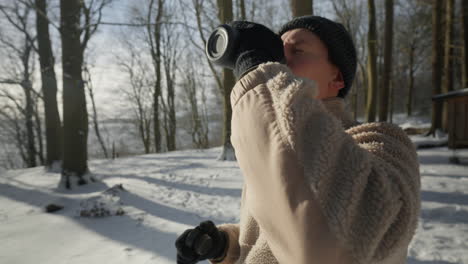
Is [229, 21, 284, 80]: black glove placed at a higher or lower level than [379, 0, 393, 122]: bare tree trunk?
lower

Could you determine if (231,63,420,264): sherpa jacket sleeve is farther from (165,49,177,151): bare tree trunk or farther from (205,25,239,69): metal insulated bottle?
(165,49,177,151): bare tree trunk

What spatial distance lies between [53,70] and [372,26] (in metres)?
10.6

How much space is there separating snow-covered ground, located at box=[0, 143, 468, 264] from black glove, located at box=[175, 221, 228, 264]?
181 cm

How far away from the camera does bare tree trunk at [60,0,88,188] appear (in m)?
5.83

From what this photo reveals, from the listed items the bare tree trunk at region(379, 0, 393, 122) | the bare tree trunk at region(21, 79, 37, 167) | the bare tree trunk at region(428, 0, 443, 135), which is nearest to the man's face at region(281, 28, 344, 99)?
the bare tree trunk at region(379, 0, 393, 122)

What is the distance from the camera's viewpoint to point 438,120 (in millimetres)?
9508

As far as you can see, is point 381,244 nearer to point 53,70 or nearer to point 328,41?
point 328,41

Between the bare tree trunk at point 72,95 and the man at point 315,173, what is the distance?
21.1 feet

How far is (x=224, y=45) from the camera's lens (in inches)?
32.4

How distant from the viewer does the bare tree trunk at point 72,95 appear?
19.1ft

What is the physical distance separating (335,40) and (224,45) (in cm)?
47

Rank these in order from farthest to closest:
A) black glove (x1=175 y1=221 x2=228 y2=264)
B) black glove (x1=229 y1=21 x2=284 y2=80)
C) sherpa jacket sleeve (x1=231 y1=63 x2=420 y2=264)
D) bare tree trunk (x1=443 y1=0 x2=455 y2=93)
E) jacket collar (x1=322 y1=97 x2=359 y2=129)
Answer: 1. bare tree trunk (x1=443 y1=0 x2=455 y2=93)
2. black glove (x1=175 y1=221 x2=228 y2=264)
3. jacket collar (x1=322 y1=97 x2=359 y2=129)
4. black glove (x1=229 y1=21 x2=284 y2=80)
5. sherpa jacket sleeve (x1=231 y1=63 x2=420 y2=264)

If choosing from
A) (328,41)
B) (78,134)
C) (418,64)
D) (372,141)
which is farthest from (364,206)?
(418,64)

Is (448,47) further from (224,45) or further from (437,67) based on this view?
(224,45)
